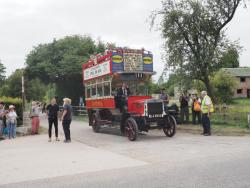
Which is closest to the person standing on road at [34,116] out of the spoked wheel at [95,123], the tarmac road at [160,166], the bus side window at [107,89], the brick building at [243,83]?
the spoked wheel at [95,123]

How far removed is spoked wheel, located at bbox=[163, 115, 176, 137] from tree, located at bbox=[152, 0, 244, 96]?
7.44m

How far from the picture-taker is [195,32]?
72.1 ft

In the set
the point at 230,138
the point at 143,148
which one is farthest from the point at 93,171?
the point at 230,138

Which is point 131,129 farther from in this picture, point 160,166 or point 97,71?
point 160,166

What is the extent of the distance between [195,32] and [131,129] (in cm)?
926

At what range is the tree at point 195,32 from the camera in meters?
22.0

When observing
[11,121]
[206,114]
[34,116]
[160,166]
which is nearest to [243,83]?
[34,116]

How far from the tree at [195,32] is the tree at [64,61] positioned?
14993mm

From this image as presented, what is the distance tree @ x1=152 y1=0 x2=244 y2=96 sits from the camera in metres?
22.0

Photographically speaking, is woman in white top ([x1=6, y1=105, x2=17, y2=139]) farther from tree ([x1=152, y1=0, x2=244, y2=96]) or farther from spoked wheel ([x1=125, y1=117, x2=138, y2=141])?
tree ([x1=152, y1=0, x2=244, y2=96])

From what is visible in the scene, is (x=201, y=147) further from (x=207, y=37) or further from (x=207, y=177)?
(x=207, y=37)

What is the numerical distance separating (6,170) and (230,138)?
8.10m

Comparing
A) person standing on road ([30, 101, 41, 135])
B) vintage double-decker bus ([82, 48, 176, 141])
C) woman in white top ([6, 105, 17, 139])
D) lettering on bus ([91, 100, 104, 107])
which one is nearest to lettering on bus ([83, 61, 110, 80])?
vintage double-decker bus ([82, 48, 176, 141])

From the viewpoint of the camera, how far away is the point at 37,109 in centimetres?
1902
